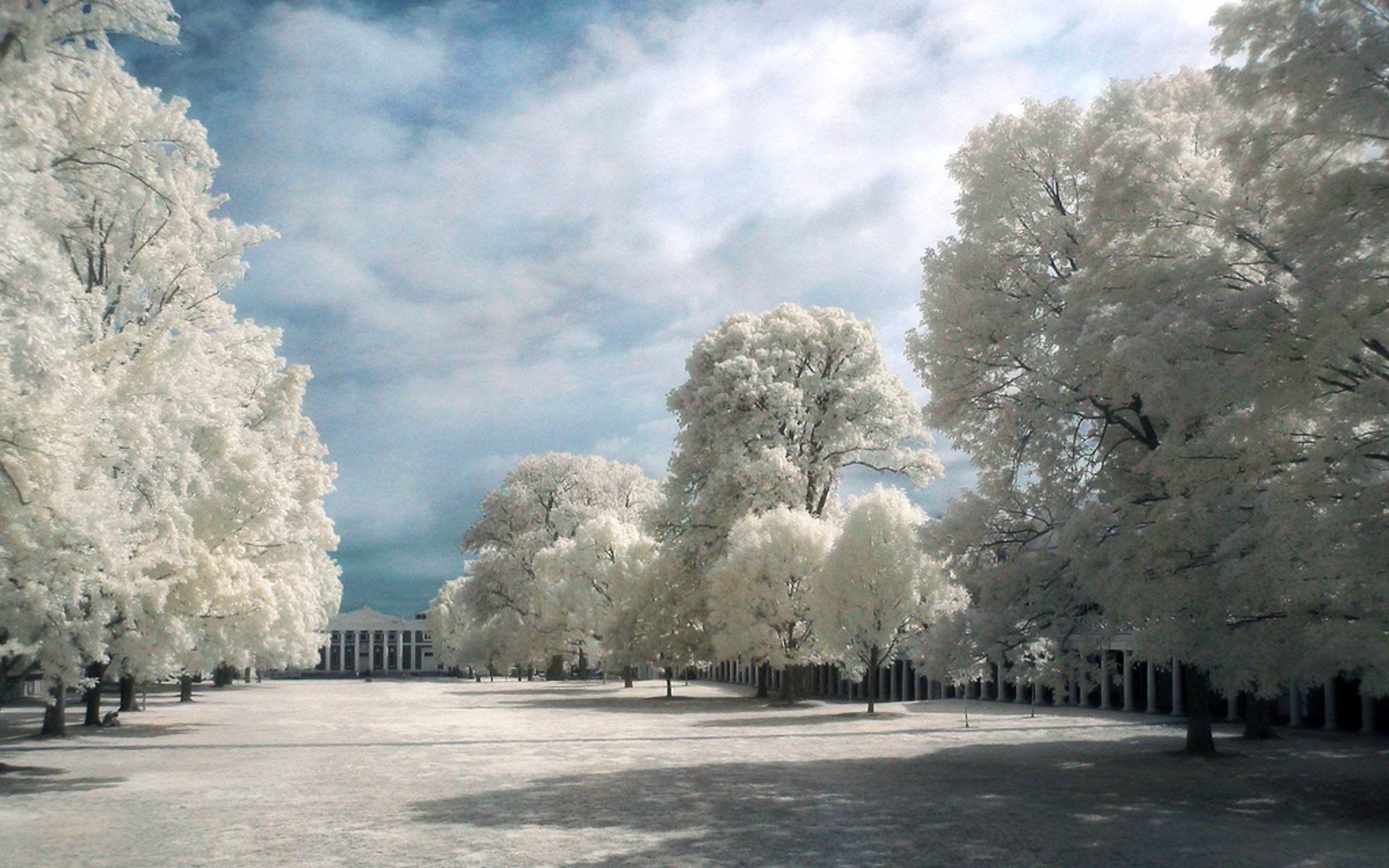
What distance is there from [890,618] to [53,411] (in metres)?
24.5

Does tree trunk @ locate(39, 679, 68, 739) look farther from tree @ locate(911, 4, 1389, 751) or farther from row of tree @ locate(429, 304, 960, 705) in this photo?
tree @ locate(911, 4, 1389, 751)

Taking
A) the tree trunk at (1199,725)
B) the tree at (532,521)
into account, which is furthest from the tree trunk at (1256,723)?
the tree at (532,521)

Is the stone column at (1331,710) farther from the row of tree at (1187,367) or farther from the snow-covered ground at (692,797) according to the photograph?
the row of tree at (1187,367)

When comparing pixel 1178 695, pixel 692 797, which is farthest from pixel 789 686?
pixel 692 797

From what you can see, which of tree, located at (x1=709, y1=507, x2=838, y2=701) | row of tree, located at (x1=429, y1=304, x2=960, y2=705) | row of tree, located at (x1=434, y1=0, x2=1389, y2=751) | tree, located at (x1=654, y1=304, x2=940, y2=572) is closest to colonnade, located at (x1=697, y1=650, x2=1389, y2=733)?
row of tree, located at (x1=434, y1=0, x2=1389, y2=751)

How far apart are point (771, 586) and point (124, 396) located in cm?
2383

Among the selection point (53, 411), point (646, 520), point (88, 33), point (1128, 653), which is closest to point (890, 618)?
point (1128, 653)

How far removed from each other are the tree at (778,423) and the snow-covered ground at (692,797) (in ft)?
40.2

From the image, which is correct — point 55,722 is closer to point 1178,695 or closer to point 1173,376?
point 1173,376

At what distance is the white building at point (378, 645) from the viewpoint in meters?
173

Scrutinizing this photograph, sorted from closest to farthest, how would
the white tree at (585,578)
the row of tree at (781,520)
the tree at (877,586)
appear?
the tree at (877,586), the row of tree at (781,520), the white tree at (585,578)

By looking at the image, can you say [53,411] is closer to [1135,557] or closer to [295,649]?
[1135,557]

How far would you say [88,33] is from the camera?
39.1ft

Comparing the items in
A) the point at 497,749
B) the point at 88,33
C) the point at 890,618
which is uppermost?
the point at 88,33
